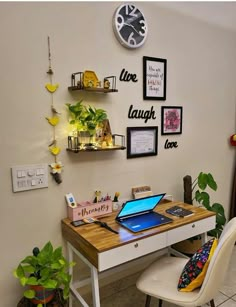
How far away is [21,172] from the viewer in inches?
64.7

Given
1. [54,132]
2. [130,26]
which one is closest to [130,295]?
[54,132]

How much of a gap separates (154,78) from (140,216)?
122cm

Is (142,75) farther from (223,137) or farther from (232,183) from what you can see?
(232,183)

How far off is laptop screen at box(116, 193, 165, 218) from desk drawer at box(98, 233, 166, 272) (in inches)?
10.6

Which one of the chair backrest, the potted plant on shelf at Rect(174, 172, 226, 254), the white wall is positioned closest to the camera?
the chair backrest

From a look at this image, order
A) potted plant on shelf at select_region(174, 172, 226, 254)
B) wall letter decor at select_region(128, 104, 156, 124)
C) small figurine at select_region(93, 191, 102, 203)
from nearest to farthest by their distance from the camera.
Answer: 1. small figurine at select_region(93, 191, 102, 203)
2. wall letter decor at select_region(128, 104, 156, 124)
3. potted plant on shelf at select_region(174, 172, 226, 254)

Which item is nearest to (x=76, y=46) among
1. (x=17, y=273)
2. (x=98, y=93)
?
(x=98, y=93)

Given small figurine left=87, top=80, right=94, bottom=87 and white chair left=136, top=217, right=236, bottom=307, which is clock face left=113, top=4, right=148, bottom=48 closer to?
small figurine left=87, top=80, right=94, bottom=87

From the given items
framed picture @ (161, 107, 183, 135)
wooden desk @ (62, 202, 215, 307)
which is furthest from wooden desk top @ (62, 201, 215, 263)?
framed picture @ (161, 107, 183, 135)

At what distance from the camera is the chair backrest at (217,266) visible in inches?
48.8

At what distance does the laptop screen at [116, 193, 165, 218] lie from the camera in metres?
1.77

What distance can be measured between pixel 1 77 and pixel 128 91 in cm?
99

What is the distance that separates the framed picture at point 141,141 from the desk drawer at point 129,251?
0.76m

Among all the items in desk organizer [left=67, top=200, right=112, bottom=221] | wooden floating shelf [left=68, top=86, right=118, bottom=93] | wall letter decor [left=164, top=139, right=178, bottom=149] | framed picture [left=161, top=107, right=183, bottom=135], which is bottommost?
desk organizer [left=67, top=200, right=112, bottom=221]
